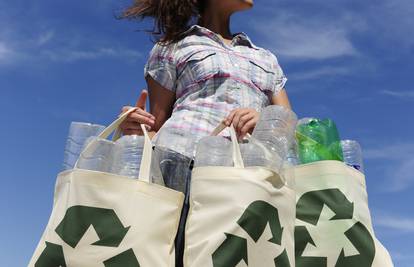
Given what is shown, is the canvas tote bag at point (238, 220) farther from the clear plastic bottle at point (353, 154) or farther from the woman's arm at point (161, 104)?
the woman's arm at point (161, 104)

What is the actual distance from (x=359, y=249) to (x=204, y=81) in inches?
46.6

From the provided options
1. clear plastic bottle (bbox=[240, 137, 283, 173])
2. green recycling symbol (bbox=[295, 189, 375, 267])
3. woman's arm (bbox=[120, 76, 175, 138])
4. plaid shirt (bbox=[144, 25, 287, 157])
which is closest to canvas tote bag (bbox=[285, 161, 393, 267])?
green recycling symbol (bbox=[295, 189, 375, 267])

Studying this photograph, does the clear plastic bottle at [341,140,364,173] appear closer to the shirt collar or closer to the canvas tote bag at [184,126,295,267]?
the canvas tote bag at [184,126,295,267]

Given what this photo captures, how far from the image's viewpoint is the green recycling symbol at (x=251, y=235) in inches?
91.4

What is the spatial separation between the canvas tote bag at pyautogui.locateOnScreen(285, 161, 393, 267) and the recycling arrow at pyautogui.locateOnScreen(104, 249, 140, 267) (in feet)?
2.57

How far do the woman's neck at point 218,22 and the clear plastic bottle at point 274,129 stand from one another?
893mm

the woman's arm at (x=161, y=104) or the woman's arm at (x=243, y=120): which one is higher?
the woman's arm at (x=161, y=104)

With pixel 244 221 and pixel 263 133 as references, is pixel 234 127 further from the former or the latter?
pixel 244 221

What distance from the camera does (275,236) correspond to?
2416 millimetres

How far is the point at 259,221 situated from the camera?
238 cm

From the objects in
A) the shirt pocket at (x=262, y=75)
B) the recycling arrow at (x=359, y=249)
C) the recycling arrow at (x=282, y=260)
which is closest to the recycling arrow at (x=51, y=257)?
the recycling arrow at (x=282, y=260)

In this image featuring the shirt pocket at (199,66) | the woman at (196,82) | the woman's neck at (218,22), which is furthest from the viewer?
the woman's neck at (218,22)

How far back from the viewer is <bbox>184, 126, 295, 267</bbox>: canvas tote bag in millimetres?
2340

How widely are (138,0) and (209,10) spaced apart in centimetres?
51
